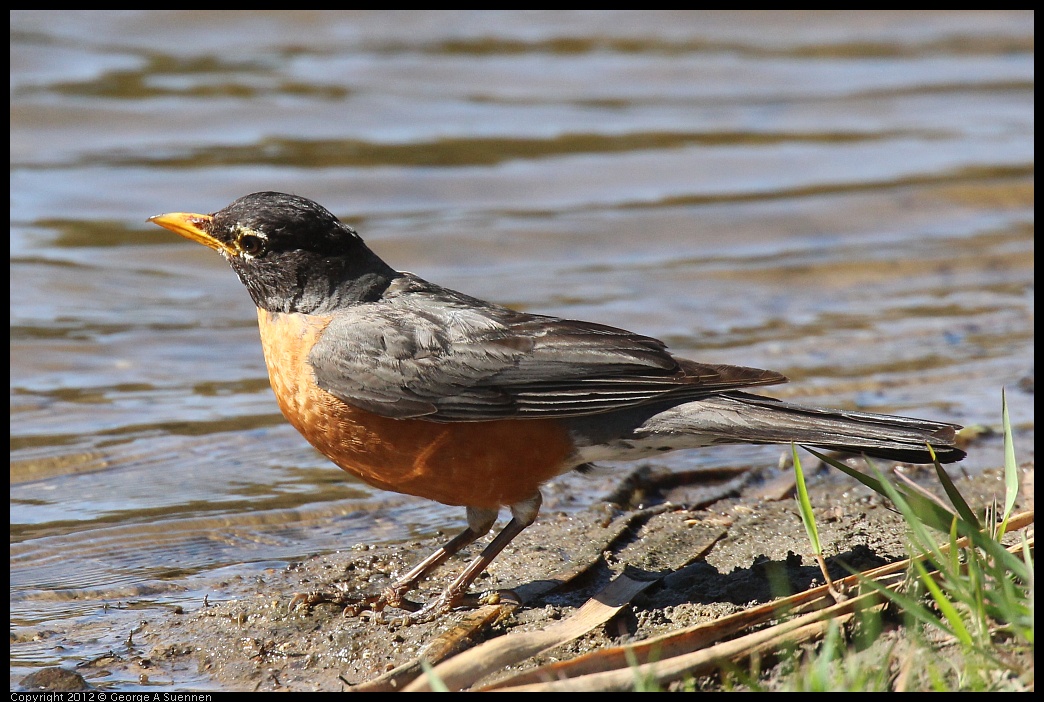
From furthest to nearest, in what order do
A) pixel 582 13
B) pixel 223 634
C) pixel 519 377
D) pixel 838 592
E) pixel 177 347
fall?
pixel 582 13 < pixel 177 347 < pixel 519 377 < pixel 223 634 < pixel 838 592

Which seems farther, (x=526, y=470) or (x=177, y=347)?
(x=177, y=347)

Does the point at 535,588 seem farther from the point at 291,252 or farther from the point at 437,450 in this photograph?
the point at 291,252

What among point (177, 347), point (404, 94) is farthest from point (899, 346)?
point (404, 94)

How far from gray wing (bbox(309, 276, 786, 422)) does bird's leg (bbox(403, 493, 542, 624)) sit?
1.45 ft

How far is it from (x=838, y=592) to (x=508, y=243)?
6.64 meters

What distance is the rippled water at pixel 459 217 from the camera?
19.0 feet

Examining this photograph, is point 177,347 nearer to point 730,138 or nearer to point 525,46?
point 730,138

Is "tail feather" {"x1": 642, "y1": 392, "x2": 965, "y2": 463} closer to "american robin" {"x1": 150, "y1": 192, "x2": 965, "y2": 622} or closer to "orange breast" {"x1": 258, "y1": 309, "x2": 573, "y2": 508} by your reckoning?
"american robin" {"x1": 150, "y1": 192, "x2": 965, "y2": 622}

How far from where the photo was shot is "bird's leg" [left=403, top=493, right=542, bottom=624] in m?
4.39

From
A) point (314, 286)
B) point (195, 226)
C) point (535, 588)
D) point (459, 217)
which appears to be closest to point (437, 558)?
point (535, 588)

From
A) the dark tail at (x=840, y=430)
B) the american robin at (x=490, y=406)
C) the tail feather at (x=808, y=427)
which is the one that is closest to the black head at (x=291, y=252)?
the american robin at (x=490, y=406)

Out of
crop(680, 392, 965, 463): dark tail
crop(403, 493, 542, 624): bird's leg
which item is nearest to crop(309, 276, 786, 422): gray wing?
crop(680, 392, 965, 463): dark tail

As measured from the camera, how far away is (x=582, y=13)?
16.3m

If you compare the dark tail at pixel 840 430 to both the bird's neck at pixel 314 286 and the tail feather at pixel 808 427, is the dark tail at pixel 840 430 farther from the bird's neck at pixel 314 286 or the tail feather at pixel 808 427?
the bird's neck at pixel 314 286
